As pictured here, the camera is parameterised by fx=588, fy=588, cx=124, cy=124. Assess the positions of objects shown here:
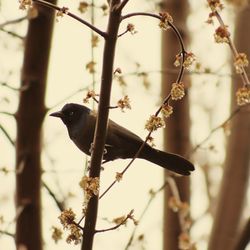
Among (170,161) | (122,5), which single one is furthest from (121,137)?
(122,5)

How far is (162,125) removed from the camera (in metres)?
2.52

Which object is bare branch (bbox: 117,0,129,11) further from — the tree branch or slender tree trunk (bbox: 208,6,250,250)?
slender tree trunk (bbox: 208,6,250,250)

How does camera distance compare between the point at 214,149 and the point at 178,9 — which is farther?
the point at 178,9

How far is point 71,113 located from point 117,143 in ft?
1.98

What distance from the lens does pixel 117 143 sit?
15.3ft

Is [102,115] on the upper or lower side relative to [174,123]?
lower

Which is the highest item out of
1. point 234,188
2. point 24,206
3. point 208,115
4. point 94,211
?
point 208,115

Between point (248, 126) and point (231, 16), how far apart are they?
1.50 metres

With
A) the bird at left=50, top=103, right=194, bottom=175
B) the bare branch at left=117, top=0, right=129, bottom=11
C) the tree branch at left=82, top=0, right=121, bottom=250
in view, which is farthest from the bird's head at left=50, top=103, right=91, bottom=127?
the bare branch at left=117, top=0, right=129, bottom=11

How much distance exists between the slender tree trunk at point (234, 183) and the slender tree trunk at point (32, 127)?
1.50 meters

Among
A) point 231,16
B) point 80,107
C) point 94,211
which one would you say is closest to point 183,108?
point 80,107

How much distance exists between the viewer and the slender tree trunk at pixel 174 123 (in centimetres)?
483

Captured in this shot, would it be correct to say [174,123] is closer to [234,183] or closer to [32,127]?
[234,183]

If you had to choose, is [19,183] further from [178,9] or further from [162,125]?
[178,9]
